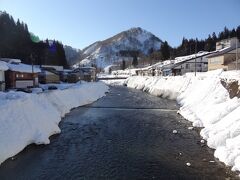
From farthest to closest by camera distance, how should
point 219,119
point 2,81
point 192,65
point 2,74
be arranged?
point 192,65, point 2,74, point 2,81, point 219,119

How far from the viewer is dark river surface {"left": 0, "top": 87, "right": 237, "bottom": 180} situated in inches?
497

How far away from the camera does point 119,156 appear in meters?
15.1

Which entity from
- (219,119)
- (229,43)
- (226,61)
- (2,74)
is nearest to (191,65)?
(229,43)

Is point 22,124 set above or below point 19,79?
below

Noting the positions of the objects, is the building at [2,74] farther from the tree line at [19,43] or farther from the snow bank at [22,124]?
the tree line at [19,43]

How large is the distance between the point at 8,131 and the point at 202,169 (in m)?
10.1

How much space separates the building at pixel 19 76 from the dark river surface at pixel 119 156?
64.7 ft

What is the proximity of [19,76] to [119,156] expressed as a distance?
3117 centimetres

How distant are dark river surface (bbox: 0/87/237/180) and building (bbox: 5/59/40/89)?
19.7m

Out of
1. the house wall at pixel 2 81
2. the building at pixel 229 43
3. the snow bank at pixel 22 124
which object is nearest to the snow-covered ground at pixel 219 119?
the snow bank at pixel 22 124

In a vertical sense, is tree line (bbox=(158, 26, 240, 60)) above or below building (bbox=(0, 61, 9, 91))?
above

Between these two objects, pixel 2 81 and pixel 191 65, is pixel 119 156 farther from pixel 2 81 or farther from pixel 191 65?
pixel 191 65

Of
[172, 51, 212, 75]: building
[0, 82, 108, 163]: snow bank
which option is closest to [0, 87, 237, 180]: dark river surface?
[0, 82, 108, 163]: snow bank

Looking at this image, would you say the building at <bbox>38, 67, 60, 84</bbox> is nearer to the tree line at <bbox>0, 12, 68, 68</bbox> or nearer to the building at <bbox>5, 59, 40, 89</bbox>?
the tree line at <bbox>0, 12, 68, 68</bbox>
